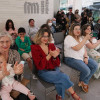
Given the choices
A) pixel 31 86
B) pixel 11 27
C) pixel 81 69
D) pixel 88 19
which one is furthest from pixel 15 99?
pixel 88 19

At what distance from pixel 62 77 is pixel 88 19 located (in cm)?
560

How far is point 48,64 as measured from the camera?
5.94ft

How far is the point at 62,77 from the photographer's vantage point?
1.64 metres

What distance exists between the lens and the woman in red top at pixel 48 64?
5.41 feet

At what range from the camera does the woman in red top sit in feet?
5.41

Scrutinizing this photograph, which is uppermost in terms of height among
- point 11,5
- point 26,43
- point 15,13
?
point 11,5

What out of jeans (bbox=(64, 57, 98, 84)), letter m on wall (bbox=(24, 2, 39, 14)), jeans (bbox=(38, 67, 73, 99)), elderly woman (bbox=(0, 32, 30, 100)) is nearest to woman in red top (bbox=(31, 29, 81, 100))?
jeans (bbox=(38, 67, 73, 99))

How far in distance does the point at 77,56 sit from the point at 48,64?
0.70 metres

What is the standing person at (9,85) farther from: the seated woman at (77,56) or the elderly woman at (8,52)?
the seated woman at (77,56)

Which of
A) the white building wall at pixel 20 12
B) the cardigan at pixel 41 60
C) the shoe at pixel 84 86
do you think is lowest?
the shoe at pixel 84 86

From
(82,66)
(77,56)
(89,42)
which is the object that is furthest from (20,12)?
(82,66)

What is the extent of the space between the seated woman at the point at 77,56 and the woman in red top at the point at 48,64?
440mm

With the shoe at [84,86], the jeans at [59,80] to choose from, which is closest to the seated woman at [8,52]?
the jeans at [59,80]

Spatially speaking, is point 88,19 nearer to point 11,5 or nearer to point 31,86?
point 11,5
